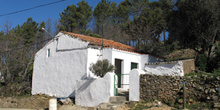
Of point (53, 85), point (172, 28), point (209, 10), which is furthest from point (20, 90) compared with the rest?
point (209, 10)

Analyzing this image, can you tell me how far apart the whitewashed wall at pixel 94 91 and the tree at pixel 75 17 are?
16133 mm

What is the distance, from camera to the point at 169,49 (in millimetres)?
21578

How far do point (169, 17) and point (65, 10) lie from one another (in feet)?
54.6

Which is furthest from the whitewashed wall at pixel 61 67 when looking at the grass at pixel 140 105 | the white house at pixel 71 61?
the grass at pixel 140 105

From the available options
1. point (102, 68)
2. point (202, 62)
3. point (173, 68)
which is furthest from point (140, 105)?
point (202, 62)

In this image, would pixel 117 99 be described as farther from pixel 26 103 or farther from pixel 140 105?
pixel 26 103

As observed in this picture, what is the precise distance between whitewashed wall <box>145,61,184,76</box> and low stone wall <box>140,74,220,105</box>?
9.60 ft

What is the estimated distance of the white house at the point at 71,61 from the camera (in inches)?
553

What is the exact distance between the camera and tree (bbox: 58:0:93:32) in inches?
1085

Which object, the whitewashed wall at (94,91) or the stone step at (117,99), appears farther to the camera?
the whitewashed wall at (94,91)

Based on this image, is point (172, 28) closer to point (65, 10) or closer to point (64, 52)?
point (64, 52)

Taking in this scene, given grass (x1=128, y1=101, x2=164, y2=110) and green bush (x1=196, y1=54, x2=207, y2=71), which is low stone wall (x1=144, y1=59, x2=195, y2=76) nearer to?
green bush (x1=196, y1=54, x2=207, y2=71)

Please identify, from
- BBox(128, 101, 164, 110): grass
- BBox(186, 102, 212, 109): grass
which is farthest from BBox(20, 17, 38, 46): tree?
BBox(186, 102, 212, 109): grass

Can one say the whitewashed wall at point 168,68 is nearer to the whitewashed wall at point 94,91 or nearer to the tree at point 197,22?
the tree at point 197,22
